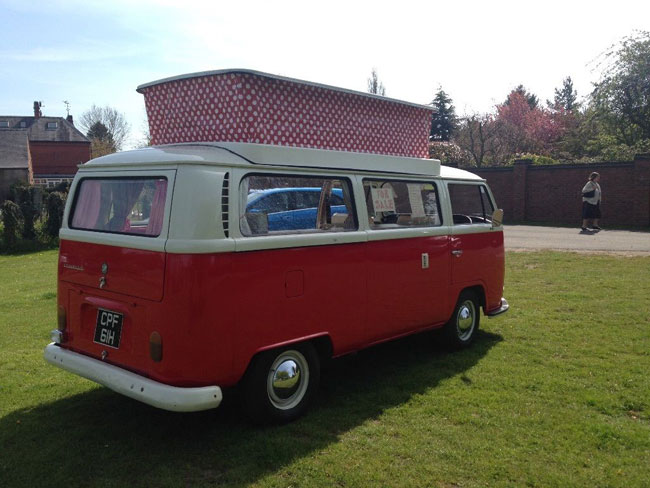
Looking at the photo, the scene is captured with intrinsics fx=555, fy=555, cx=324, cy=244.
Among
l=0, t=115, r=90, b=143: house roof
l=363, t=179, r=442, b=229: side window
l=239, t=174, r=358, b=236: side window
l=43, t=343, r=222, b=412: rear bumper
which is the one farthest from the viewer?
l=0, t=115, r=90, b=143: house roof

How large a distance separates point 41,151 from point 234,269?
58679 mm

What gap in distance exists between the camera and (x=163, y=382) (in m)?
3.61

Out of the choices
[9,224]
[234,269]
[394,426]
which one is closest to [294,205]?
[234,269]

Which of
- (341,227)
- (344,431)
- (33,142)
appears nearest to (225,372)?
(344,431)

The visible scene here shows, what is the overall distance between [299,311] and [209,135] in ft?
5.20

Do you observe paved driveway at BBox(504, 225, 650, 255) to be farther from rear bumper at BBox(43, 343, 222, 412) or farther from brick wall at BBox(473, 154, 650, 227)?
rear bumper at BBox(43, 343, 222, 412)

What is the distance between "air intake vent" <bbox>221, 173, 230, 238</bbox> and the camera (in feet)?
12.0

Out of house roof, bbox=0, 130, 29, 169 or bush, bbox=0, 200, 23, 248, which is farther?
house roof, bbox=0, 130, 29, 169

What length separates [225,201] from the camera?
12.2 ft

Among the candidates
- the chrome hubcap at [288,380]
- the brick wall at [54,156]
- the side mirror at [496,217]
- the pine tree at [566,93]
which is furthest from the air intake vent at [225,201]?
the pine tree at [566,93]

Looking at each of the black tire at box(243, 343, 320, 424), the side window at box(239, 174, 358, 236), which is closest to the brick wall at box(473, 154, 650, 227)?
the side window at box(239, 174, 358, 236)

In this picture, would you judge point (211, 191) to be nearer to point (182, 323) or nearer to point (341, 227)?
point (182, 323)

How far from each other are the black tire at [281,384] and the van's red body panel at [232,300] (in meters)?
0.16

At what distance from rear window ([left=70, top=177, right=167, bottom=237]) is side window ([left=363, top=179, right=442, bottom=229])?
1821 mm
